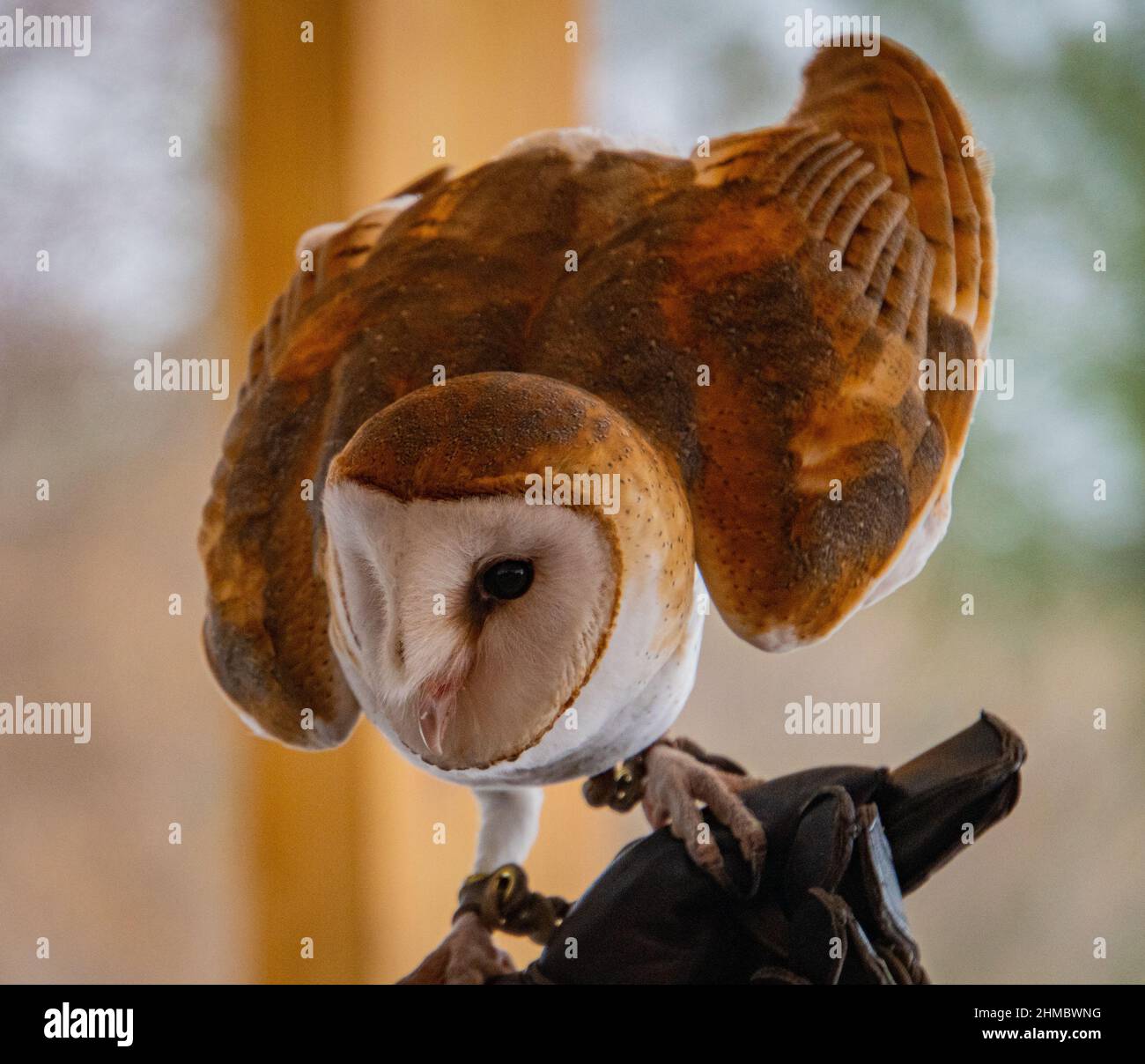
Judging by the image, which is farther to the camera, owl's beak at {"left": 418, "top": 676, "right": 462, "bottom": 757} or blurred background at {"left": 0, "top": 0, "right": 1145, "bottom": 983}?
blurred background at {"left": 0, "top": 0, "right": 1145, "bottom": 983}

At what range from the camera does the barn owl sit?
0.58 metres

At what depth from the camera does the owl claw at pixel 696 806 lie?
697mm

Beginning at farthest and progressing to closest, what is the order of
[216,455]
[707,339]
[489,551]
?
[216,455] → [707,339] → [489,551]

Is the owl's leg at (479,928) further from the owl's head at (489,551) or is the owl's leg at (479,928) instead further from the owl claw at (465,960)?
the owl's head at (489,551)

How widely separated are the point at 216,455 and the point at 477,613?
934 millimetres

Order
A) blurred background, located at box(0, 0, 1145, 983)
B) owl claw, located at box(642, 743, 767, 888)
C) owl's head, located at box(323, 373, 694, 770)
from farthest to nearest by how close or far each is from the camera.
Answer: blurred background, located at box(0, 0, 1145, 983) → owl claw, located at box(642, 743, 767, 888) → owl's head, located at box(323, 373, 694, 770)

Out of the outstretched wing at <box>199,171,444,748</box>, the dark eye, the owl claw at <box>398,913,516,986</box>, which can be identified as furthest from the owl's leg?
the dark eye

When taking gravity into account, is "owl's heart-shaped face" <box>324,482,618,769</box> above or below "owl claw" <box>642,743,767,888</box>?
above

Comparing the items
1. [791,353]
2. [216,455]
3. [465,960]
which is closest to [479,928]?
[465,960]

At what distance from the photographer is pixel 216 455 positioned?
1464 millimetres

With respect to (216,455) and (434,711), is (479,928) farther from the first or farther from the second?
(216,455)

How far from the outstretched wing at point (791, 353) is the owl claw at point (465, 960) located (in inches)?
9.1

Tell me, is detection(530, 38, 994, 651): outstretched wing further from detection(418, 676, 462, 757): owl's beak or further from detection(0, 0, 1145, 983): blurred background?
detection(0, 0, 1145, 983): blurred background

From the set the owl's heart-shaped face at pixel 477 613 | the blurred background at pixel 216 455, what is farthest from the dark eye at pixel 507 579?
the blurred background at pixel 216 455
